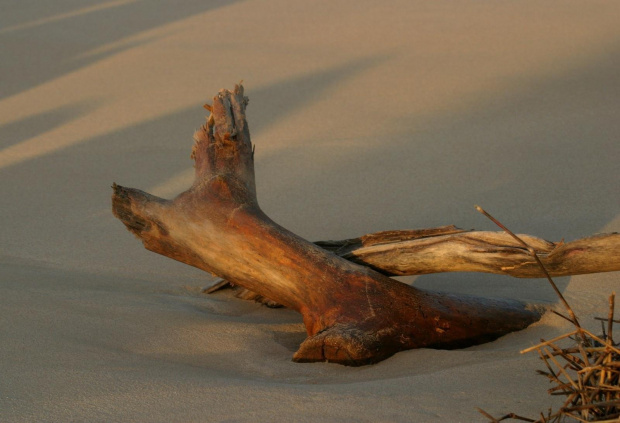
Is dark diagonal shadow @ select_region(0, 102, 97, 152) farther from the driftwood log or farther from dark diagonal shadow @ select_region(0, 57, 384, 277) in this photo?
the driftwood log

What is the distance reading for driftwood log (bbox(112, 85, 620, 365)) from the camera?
294 cm

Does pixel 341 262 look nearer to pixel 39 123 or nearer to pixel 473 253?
pixel 473 253

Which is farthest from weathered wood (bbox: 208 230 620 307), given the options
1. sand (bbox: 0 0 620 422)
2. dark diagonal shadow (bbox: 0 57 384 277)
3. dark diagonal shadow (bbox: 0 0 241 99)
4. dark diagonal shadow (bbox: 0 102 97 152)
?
dark diagonal shadow (bbox: 0 0 241 99)

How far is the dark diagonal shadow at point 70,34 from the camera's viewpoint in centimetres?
892

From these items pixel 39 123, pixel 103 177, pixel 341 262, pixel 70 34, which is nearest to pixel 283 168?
pixel 103 177

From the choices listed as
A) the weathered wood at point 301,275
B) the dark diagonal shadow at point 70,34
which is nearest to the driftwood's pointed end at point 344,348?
the weathered wood at point 301,275

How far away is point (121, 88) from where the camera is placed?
816cm

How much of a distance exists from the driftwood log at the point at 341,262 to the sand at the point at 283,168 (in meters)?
0.11

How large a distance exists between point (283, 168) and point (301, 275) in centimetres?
291

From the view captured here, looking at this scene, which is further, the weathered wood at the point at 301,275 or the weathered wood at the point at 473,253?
the weathered wood at the point at 301,275

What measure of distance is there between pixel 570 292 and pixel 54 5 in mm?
10032

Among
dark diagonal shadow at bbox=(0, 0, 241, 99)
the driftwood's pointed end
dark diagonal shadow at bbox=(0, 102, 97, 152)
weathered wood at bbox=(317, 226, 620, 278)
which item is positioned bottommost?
the driftwood's pointed end

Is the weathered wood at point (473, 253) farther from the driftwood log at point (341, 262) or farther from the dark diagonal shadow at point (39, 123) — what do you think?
the dark diagonal shadow at point (39, 123)

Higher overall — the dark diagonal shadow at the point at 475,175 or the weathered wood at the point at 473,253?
the dark diagonal shadow at the point at 475,175
